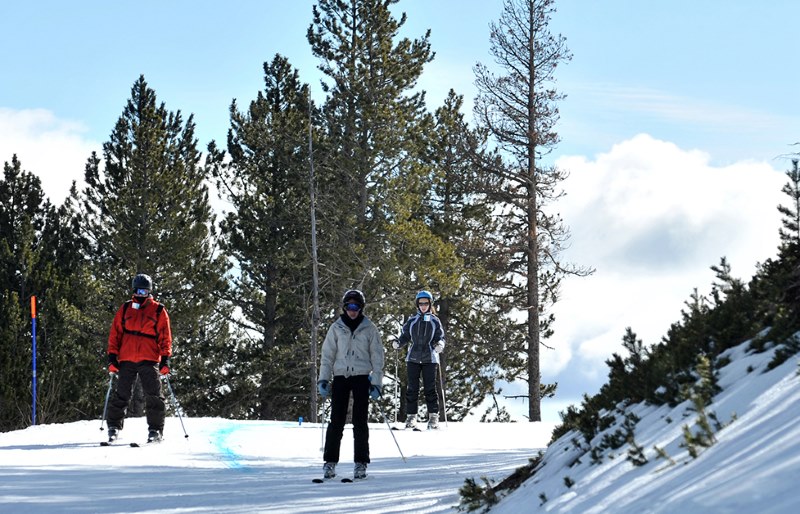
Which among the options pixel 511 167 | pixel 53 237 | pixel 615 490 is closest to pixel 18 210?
pixel 53 237

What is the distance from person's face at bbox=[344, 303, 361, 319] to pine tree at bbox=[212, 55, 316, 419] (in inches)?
837

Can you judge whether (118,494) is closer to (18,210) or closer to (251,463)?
(251,463)

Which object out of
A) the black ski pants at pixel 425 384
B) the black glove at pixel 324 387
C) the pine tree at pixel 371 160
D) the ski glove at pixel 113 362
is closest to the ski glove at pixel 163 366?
the ski glove at pixel 113 362

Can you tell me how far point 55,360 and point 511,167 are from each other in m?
15.7

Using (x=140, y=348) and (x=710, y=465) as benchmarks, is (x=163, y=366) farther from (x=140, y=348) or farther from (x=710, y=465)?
(x=710, y=465)

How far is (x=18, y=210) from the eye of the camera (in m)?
33.3

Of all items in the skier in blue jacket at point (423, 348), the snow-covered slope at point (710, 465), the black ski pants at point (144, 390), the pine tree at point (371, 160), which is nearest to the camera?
the snow-covered slope at point (710, 465)

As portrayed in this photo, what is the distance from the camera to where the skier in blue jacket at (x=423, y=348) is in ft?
48.8

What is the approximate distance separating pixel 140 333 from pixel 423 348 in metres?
4.88

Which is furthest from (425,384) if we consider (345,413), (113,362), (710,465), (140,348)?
(710,465)

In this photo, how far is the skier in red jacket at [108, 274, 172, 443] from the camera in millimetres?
11820

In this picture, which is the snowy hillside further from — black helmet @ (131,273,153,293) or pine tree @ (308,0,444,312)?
pine tree @ (308,0,444,312)

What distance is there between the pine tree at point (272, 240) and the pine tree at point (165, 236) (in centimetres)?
107

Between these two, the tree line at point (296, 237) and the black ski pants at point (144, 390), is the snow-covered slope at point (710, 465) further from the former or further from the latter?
the tree line at point (296, 237)
